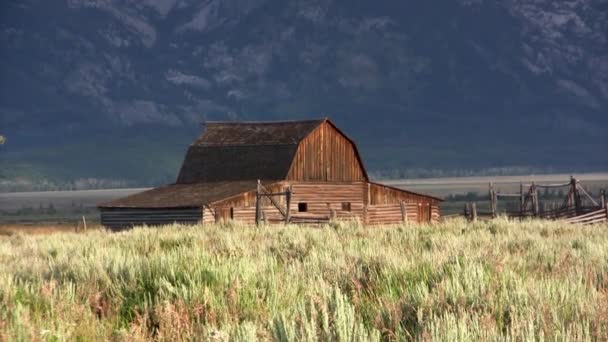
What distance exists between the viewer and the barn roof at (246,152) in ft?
172

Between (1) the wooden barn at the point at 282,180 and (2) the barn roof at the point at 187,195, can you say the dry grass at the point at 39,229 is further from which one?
(1) the wooden barn at the point at 282,180

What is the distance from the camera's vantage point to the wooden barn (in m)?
→ 48.8

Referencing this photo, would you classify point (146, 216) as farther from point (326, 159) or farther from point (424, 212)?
point (424, 212)

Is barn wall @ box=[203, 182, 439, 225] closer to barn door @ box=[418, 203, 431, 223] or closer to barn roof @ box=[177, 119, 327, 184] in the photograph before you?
barn door @ box=[418, 203, 431, 223]

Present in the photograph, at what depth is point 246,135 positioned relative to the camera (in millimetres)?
56250

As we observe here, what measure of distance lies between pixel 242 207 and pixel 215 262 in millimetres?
35521

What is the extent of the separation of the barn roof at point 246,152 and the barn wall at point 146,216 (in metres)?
5.90

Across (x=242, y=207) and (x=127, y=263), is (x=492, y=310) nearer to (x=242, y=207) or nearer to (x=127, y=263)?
(x=127, y=263)

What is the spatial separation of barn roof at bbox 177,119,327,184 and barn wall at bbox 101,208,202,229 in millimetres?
5899

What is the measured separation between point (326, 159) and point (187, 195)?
26.3ft

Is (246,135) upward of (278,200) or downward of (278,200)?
upward

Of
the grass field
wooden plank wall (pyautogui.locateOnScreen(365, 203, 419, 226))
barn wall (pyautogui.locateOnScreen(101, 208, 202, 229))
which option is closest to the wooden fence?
wooden plank wall (pyautogui.locateOnScreen(365, 203, 419, 226))

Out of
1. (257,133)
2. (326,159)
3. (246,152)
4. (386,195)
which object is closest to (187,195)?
(246,152)

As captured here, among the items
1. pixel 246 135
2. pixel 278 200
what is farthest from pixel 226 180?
pixel 278 200
